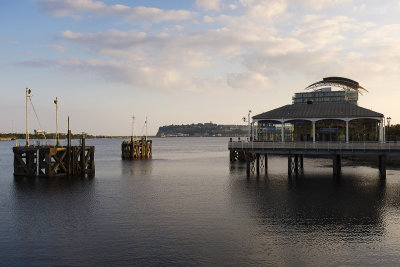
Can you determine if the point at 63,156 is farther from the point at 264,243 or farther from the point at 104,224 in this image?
the point at 264,243

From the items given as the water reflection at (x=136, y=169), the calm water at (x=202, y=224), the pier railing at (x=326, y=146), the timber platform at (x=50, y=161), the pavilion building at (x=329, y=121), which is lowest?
the calm water at (x=202, y=224)

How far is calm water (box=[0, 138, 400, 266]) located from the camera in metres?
21.8

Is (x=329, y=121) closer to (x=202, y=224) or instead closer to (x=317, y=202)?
(x=317, y=202)

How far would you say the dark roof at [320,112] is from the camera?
55400mm

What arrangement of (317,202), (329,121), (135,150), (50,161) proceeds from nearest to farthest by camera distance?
(317,202) < (50,161) < (329,121) < (135,150)

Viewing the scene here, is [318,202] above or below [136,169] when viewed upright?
below

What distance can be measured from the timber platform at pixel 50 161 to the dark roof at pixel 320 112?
2918 centimetres

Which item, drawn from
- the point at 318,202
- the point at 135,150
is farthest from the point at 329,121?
the point at 135,150

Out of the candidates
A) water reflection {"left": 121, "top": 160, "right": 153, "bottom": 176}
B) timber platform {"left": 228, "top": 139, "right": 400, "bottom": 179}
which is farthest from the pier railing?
water reflection {"left": 121, "top": 160, "right": 153, "bottom": 176}

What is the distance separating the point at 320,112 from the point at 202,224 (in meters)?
35.5

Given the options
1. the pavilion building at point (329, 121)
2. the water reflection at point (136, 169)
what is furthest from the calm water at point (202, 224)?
the water reflection at point (136, 169)

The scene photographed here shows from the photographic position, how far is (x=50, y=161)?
183 ft

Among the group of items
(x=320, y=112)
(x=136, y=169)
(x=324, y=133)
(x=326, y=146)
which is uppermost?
(x=320, y=112)

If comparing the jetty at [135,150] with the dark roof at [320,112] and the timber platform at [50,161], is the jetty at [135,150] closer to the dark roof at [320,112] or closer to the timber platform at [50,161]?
the timber platform at [50,161]
